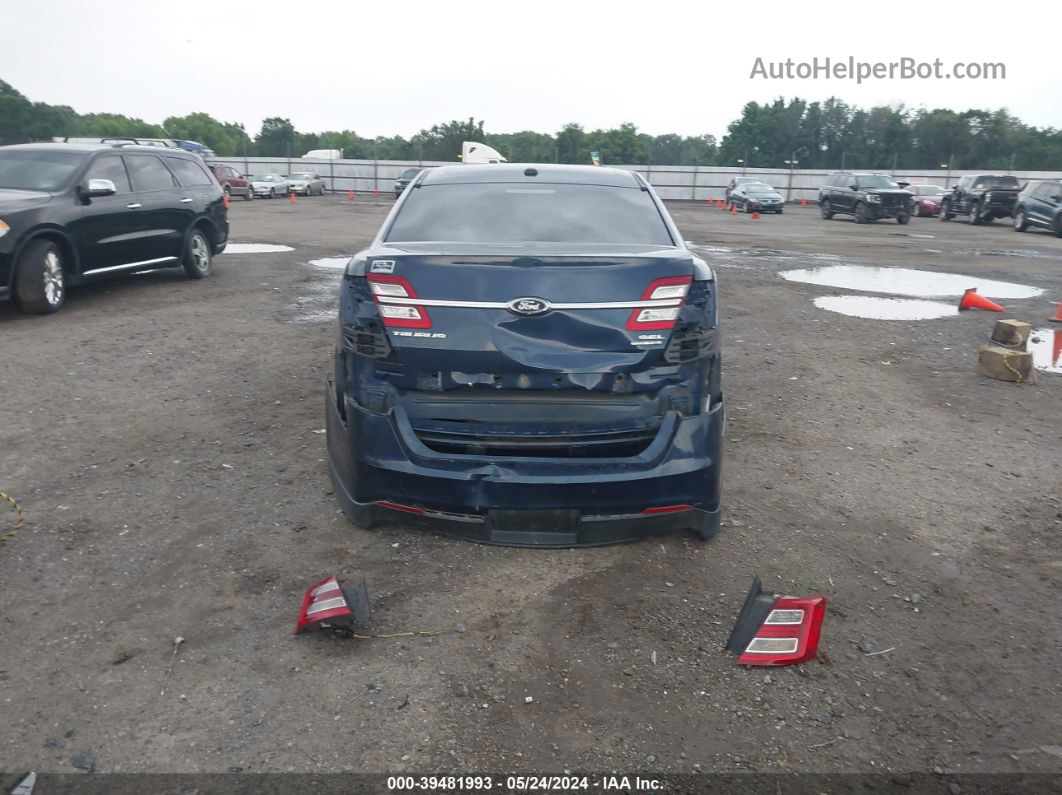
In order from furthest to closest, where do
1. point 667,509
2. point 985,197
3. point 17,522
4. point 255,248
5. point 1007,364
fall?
point 985,197
point 255,248
point 1007,364
point 17,522
point 667,509

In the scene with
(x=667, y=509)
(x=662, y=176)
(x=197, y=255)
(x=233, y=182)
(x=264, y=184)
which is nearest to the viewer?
(x=667, y=509)

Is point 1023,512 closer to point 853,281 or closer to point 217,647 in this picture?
point 217,647

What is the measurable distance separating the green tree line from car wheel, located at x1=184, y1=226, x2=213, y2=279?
48.4 meters

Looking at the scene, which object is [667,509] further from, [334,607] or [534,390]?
[334,607]

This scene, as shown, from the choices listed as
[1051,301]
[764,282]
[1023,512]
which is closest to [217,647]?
[1023,512]

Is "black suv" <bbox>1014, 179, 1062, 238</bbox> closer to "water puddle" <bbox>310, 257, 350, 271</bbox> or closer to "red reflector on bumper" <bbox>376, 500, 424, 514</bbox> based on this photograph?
"water puddle" <bbox>310, 257, 350, 271</bbox>

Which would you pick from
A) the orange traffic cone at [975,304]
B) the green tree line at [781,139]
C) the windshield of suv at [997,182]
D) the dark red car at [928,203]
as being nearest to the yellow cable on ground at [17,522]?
the orange traffic cone at [975,304]

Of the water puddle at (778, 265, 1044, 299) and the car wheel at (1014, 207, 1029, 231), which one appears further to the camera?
the car wheel at (1014, 207, 1029, 231)

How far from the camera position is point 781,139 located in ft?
262

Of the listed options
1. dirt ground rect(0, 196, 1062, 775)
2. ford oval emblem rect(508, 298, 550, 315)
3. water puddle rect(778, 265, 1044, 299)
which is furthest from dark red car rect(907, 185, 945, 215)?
ford oval emblem rect(508, 298, 550, 315)

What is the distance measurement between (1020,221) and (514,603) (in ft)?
Answer: 90.6

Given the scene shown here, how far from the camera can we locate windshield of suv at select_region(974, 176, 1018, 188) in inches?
1170

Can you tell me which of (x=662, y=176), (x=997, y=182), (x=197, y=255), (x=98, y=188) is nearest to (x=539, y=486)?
(x=98, y=188)

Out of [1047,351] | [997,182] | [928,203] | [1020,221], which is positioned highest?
[997,182]
